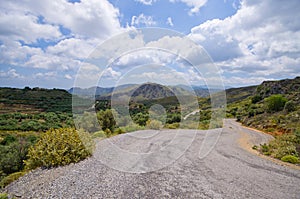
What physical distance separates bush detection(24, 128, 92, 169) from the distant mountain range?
2067 millimetres

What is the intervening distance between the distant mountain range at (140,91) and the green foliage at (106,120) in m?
7.40

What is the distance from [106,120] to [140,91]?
30.5 feet

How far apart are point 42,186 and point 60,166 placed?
1884 millimetres

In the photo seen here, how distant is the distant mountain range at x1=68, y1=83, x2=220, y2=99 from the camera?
8.95 metres

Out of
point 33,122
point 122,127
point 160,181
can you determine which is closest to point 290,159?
point 160,181

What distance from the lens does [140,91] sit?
1167cm

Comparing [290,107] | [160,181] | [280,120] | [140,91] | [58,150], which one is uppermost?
[140,91]

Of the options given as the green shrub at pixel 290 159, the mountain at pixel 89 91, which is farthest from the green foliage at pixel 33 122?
the green shrub at pixel 290 159

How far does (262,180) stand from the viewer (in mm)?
8055

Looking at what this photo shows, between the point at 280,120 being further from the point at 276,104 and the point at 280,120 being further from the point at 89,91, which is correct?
the point at 89,91

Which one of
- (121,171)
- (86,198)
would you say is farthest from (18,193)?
(121,171)

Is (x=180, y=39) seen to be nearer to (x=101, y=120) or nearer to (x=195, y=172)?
(x=195, y=172)

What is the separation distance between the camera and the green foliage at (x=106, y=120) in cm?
1922

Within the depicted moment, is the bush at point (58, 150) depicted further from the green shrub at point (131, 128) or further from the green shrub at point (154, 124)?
the green shrub at point (154, 124)
